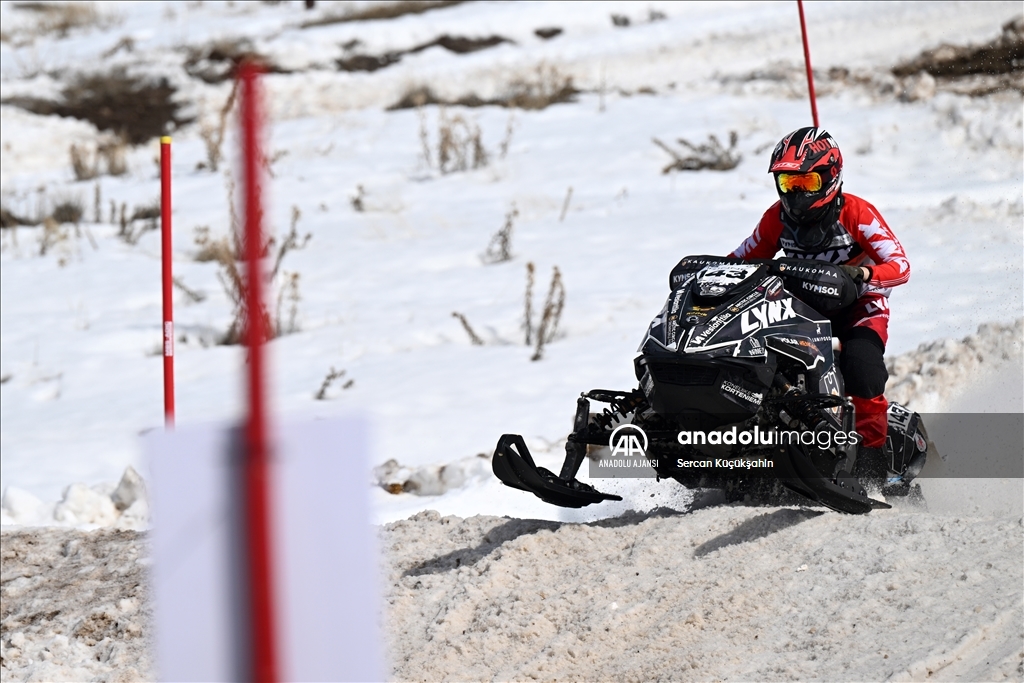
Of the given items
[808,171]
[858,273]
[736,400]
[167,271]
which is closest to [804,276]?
[858,273]

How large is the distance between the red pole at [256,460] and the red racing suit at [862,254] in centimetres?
443

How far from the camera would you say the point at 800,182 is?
17.6 feet

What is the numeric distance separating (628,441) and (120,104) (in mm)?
14961

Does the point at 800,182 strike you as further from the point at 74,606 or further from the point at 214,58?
the point at 214,58

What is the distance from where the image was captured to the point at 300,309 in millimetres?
10164

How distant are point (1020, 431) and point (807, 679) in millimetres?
3145

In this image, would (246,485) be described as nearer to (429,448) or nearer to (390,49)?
(429,448)

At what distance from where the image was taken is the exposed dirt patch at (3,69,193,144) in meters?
16.9

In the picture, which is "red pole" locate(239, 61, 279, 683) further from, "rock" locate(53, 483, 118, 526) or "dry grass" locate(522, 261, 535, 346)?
"dry grass" locate(522, 261, 535, 346)

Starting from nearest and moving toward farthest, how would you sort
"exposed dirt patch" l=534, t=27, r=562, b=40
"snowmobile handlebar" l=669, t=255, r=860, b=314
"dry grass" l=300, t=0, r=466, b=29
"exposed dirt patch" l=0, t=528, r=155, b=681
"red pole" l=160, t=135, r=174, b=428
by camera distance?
"exposed dirt patch" l=0, t=528, r=155, b=681, "snowmobile handlebar" l=669, t=255, r=860, b=314, "red pole" l=160, t=135, r=174, b=428, "exposed dirt patch" l=534, t=27, r=562, b=40, "dry grass" l=300, t=0, r=466, b=29

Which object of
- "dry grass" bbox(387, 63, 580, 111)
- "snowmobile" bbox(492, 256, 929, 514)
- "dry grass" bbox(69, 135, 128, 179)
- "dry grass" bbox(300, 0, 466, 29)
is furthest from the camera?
"dry grass" bbox(300, 0, 466, 29)

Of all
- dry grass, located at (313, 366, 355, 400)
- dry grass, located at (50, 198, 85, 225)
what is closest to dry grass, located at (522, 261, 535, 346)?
dry grass, located at (313, 366, 355, 400)

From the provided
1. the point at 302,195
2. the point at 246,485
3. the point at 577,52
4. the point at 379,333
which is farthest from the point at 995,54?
the point at 246,485

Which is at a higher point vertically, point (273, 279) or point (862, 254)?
point (862, 254)
